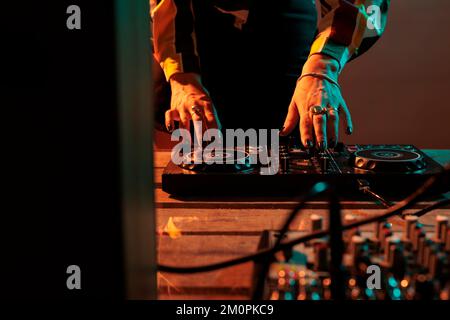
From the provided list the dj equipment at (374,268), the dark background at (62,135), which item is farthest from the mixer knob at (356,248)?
the dark background at (62,135)

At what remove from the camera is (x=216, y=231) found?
2.25 feet

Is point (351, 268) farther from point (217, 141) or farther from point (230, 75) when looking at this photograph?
point (230, 75)

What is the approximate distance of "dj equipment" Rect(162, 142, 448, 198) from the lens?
2.76ft

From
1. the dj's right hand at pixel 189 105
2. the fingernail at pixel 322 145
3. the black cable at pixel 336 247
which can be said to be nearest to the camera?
the black cable at pixel 336 247

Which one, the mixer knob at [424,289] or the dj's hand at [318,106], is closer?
the mixer knob at [424,289]

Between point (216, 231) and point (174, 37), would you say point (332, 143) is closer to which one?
point (216, 231)

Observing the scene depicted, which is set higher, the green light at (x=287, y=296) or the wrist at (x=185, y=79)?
the wrist at (x=185, y=79)

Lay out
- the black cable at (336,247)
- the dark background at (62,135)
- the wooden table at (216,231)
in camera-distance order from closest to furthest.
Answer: the dark background at (62,135)
the black cable at (336,247)
the wooden table at (216,231)

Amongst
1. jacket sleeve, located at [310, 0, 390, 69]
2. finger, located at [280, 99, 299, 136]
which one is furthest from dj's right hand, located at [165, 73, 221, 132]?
jacket sleeve, located at [310, 0, 390, 69]

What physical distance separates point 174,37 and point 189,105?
0.30 m

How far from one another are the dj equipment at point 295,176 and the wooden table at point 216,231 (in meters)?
0.02

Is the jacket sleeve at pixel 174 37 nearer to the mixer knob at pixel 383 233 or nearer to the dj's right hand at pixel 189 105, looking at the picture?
the dj's right hand at pixel 189 105

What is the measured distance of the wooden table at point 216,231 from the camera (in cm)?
51

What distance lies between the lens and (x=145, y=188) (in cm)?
34
